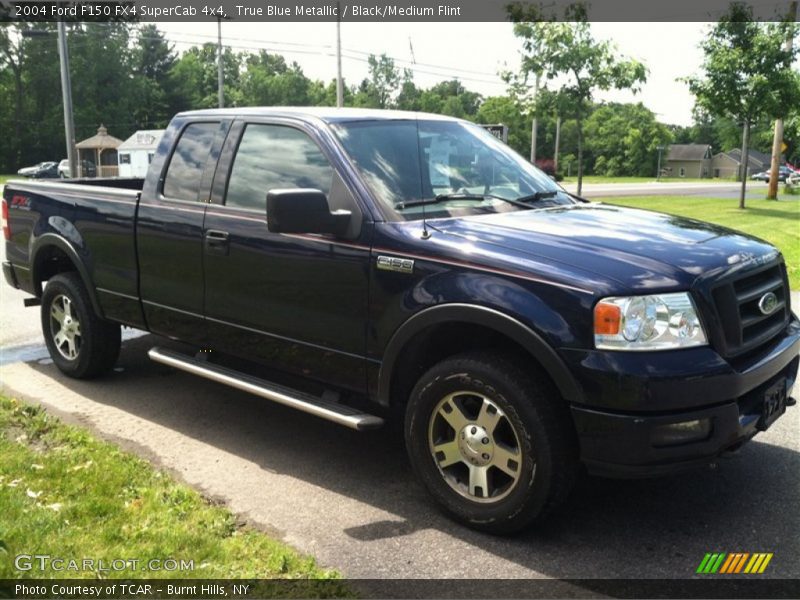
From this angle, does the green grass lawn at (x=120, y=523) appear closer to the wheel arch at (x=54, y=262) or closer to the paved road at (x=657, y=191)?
the wheel arch at (x=54, y=262)

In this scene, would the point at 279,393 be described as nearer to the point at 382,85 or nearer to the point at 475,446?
the point at 475,446

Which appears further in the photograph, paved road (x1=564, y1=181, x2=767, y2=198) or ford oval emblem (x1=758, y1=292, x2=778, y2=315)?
paved road (x1=564, y1=181, x2=767, y2=198)

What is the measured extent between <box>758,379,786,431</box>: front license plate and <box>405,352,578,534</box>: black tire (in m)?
0.88

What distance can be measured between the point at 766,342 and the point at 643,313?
90cm

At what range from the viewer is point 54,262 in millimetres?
6406

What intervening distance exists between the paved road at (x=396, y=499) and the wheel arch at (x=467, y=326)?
0.63 m

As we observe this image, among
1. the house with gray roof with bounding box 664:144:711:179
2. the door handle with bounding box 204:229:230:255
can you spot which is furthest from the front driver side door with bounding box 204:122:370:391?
the house with gray roof with bounding box 664:144:711:179

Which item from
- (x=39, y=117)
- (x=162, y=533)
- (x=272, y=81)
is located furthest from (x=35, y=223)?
(x=272, y=81)

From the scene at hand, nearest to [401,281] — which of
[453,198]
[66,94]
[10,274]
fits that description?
[453,198]

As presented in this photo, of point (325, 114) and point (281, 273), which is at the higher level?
point (325, 114)

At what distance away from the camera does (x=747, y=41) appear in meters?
21.8

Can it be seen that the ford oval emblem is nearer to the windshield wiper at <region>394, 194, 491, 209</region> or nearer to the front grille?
the front grille

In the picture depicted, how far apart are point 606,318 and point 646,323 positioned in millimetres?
173

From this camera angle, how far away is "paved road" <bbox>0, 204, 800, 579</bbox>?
3523mm
